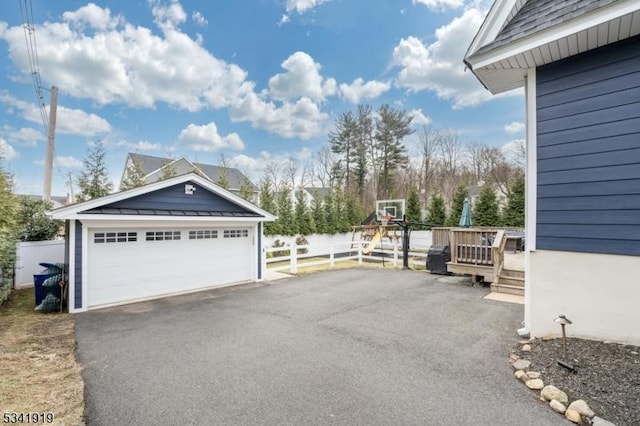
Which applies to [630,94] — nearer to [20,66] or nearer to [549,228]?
[549,228]

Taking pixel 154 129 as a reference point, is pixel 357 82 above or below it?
above

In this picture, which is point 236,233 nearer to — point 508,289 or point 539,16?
point 508,289

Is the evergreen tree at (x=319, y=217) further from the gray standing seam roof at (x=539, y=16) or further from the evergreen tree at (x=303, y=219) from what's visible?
the gray standing seam roof at (x=539, y=16)

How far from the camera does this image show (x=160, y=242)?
804 centimetres

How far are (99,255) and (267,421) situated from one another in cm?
647

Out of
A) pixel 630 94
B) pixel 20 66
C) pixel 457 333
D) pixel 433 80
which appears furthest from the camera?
pixel 433 80

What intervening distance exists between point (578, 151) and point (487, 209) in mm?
14500

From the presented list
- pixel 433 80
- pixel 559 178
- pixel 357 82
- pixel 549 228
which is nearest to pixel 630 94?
pixel 559 178

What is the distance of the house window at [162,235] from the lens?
789 centimetres

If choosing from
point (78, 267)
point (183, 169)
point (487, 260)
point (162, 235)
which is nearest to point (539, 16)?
point (487, 260)

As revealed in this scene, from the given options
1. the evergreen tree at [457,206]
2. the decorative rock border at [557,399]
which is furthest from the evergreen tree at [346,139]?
the decorative rock border at [557,399]

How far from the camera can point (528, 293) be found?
4.56m

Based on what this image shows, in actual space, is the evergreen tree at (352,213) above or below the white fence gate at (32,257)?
above

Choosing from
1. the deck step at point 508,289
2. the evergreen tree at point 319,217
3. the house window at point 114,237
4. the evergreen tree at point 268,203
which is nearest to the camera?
the house window at point 114,237
